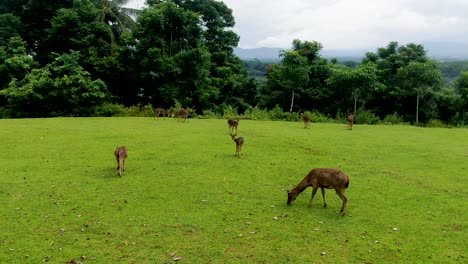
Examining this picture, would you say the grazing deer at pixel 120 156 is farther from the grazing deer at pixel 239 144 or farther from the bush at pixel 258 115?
the bush at pixel 258 115

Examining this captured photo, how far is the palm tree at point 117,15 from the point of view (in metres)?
42.2

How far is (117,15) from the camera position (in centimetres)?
4384

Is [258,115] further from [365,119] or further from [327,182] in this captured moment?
[327,182]

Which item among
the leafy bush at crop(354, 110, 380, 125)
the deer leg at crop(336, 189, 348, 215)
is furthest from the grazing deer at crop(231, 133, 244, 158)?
the leafy bush at crop(354, 110, 380, 125)

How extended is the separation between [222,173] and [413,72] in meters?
28.4

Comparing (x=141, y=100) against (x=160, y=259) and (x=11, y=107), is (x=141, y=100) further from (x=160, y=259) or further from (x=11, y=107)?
(x=160, y=259)

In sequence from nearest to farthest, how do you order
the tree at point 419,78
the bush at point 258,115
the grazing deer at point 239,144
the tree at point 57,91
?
1. the grazing deer at point 239,144
2. the tree at point 57,91
3. the bush at point 258,115
4. the tree at point 419,78

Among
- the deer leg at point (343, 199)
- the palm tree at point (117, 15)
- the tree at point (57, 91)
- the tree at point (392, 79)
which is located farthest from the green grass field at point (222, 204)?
the palm tree at point (117, 15)

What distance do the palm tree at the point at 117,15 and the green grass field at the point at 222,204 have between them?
26.7 m

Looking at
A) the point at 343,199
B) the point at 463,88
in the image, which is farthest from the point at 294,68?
the point at 343,199

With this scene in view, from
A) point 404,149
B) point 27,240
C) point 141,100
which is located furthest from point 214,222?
point 141,100

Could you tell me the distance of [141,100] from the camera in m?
39.1

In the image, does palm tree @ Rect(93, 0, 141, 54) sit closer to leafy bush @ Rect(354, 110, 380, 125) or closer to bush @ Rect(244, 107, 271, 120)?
bush @ Rect(244, 107, 271, 120)

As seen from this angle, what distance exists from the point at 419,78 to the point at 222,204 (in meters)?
31.4
